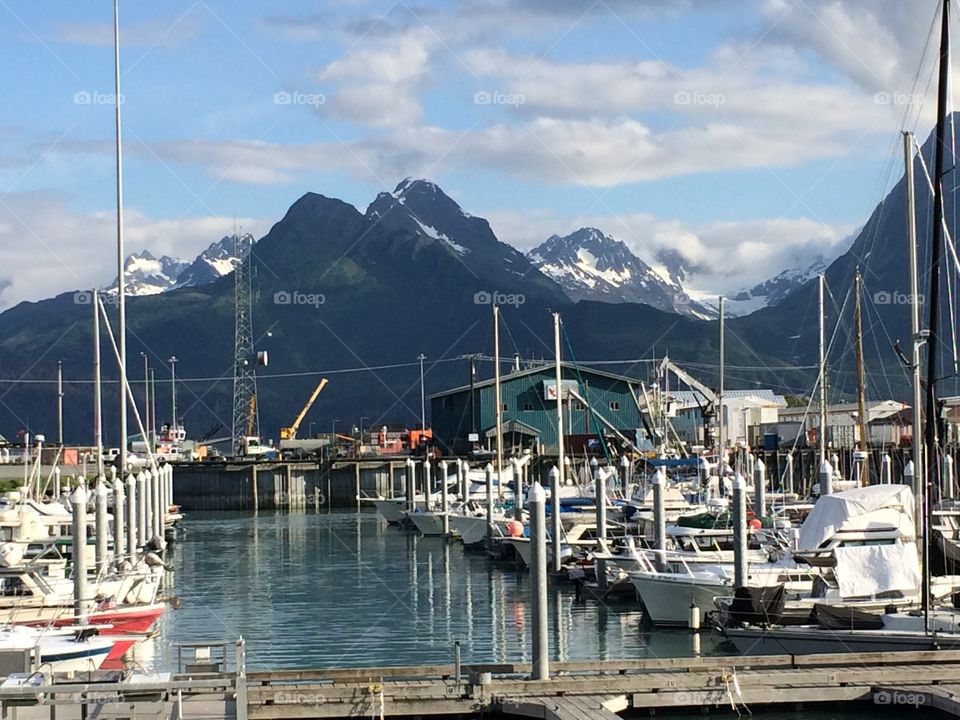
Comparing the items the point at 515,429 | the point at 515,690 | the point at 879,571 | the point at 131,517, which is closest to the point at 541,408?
the point at 515,429

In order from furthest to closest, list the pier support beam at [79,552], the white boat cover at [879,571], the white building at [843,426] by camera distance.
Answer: the white building at [843,426], the pier support beam at [79,552], the white boat cover at [879,571]

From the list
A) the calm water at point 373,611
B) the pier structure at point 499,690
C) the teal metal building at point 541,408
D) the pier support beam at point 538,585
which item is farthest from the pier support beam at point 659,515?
the teal metal building at point 541,408

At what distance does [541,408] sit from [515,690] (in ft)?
335

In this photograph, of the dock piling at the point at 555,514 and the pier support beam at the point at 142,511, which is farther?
the pier support beam at the point at 142,511

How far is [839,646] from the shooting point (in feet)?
106

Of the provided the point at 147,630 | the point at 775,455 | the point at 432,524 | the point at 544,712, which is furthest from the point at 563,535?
the point at 775,455

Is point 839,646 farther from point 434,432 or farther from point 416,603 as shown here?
point 434,432

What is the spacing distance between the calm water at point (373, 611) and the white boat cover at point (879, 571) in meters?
4.31

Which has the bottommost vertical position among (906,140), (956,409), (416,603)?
(416,603)

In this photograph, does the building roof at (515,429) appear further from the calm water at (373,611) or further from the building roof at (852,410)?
the calm water at (373,611)

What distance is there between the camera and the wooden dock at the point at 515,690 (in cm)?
2372

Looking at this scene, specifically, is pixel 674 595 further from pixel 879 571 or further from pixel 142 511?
pixel 142 511

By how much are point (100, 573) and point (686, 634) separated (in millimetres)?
16759

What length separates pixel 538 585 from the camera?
27484mm
